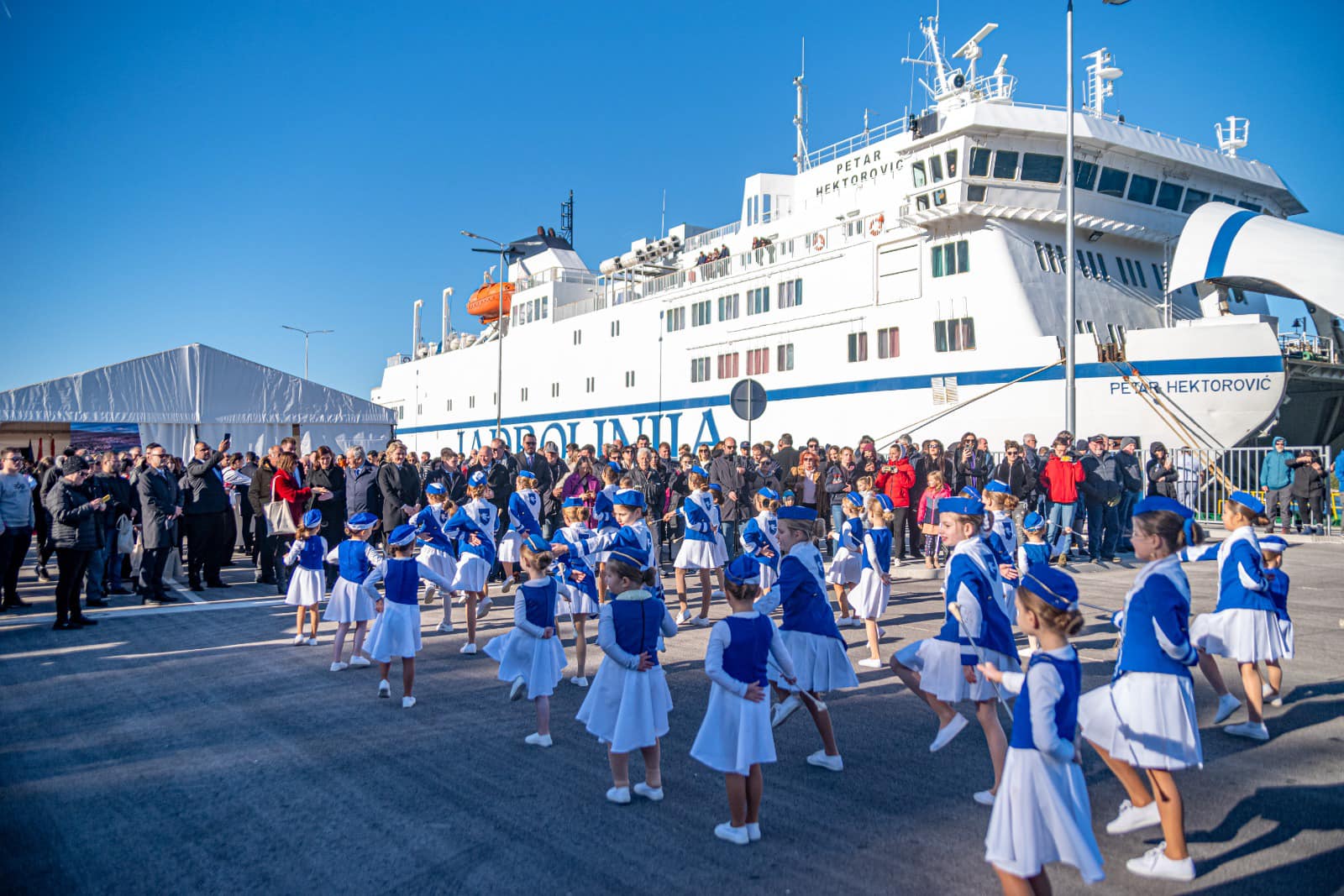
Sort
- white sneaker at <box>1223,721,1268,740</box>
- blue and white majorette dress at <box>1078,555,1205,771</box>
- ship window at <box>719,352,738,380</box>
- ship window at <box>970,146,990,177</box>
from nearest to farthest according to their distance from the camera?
1. blue and white majorette dress at <box>1078,555,1205,771</box>
2. white sneaker at <box>1223,721,1268,740</box>
3. ship window at <box>970,146,990,177</box>
4. ship window at <box>719,352,738,380</box>

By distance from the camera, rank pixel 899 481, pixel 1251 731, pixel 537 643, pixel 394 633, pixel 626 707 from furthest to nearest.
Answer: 1. pixel 899 481
2. pixel 394 633
3. pixel 537 643
4. pixel 1251 731
5. pixel 626 707

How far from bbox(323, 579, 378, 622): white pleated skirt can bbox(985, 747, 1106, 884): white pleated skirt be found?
19.3ft

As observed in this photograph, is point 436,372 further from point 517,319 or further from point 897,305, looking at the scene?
point 897,305

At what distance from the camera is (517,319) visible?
138ft

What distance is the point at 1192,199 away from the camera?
80.4 ft

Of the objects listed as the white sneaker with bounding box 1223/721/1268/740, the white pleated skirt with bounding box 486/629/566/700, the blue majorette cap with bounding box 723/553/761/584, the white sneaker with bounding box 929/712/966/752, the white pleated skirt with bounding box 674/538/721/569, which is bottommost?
the white sneaker with bounding box 1223/721/1268/740

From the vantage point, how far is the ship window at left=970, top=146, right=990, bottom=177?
72.4ft

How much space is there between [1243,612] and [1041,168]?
20.1m

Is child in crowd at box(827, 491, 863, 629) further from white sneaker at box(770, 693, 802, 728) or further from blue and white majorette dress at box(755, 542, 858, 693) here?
blue and white majorette dress at box(755, 542, 858, 693)

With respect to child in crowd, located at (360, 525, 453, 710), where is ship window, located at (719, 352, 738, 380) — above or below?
above

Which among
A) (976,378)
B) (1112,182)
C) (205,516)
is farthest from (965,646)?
(1112,182)

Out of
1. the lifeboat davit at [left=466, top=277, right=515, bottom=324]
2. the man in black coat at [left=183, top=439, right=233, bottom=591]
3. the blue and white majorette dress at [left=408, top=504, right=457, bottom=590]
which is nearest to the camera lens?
the blue and white majorette dress at [left=408, top=504, right=457, bottom=590]

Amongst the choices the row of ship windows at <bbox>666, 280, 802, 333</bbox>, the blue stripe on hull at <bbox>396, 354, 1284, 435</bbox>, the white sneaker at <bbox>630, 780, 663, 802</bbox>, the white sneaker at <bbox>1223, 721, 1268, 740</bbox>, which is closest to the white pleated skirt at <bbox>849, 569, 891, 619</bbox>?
the white sneaker at <bbox>1223, 721, 1268, 740</bbox>

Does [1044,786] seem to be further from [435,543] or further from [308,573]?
[308,573]
